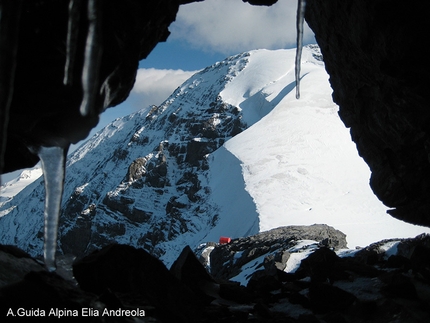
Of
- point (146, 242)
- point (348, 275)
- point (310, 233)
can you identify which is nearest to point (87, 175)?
point (146, 242)

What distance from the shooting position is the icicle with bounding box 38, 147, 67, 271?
19.7ft

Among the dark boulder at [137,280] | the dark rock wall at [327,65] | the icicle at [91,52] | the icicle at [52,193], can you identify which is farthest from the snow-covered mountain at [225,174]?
the icicle at [91,52]

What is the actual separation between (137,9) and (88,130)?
197cm

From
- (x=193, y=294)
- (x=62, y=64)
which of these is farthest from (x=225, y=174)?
(x=62, y=64)

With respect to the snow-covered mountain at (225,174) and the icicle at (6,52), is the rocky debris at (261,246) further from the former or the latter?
the icicle at (6,52)

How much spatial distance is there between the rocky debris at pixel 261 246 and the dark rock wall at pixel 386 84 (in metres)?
9.56

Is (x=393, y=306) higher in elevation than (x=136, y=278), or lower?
lower

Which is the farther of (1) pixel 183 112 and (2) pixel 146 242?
(1) pixel 183 112

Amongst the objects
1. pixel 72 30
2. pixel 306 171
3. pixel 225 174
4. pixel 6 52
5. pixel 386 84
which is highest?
pixel 225 174

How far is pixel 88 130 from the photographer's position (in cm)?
687

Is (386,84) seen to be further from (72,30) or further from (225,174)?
(225,174)

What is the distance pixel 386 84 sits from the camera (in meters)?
9.48

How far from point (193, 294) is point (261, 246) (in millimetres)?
17854

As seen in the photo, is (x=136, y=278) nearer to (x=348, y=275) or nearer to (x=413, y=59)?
(x=348, y=275)
